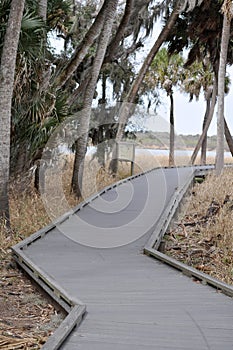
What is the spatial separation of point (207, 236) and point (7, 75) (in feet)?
14.6

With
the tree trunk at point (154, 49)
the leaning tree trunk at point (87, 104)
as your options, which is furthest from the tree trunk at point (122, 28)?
the tree trunk at point (154, 49)

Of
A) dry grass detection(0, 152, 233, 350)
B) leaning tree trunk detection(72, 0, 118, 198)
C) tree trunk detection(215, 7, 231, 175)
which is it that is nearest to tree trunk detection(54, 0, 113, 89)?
leaning tree trunk detection(72, 0, 118, 198)

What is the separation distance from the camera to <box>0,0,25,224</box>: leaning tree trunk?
24.1 ft

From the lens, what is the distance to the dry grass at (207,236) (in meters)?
7.44

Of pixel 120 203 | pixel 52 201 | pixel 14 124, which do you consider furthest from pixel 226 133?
pixel 14 124

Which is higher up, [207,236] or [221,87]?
[221,87]

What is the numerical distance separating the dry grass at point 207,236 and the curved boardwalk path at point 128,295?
0.69 metres

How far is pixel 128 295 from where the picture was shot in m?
4.76

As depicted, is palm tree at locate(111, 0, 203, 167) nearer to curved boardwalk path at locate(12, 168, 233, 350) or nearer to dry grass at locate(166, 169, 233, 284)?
dry grass at locate(166, 169, 233, 284)

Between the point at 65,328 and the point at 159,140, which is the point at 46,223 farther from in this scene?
the point at 159,140

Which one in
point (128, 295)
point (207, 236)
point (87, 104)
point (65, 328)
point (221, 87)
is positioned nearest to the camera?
point (65, 328)

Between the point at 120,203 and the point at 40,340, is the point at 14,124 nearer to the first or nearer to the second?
the point at 120,203

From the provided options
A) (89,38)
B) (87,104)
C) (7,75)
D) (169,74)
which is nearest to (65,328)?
(7,75)

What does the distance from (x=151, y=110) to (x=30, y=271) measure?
60.7 ft
